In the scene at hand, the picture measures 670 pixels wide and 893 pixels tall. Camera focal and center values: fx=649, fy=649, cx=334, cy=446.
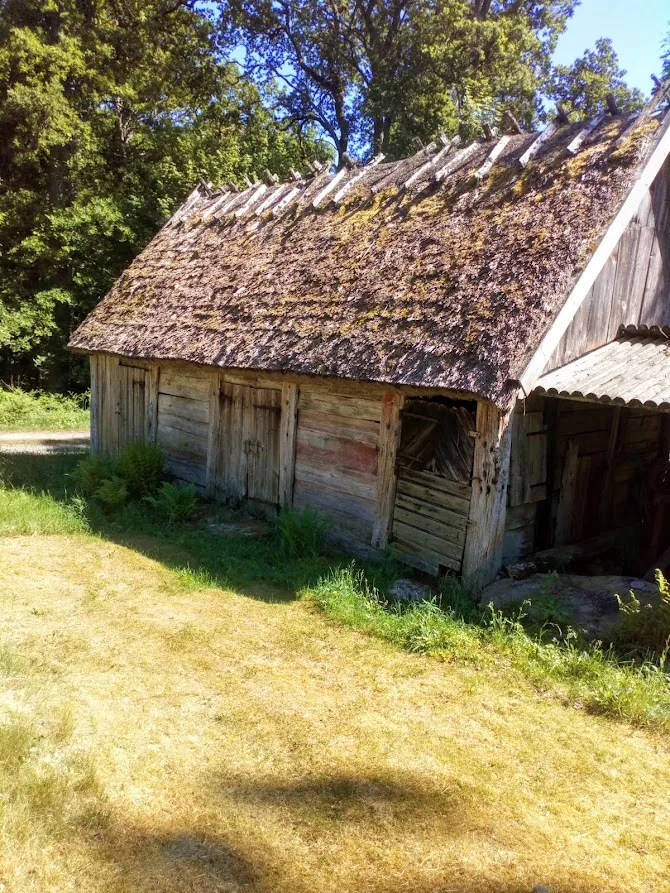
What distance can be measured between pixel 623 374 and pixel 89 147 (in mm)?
19027

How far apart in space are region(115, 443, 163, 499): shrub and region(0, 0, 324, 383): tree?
11043mm

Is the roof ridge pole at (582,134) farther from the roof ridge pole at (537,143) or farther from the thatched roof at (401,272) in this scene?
the roof ridge pole at (537,143)

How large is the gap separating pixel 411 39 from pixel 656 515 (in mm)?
20783

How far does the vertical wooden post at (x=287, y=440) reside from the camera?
352 inches

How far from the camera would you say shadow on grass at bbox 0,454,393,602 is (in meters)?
7.41

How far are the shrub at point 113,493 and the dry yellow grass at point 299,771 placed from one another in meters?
3.46

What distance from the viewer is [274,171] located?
73.7 feet

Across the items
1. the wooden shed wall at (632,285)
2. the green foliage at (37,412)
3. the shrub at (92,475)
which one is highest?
the wooden shed wall at (632,285)

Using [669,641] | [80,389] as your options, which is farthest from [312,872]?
[80,389]

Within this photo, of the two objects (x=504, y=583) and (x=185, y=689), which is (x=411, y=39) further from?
(x=185, y=689)

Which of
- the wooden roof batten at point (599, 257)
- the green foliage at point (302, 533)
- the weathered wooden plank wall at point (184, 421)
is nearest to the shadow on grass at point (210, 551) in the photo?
the green foliage at point (302, 533)

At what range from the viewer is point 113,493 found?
972 cm

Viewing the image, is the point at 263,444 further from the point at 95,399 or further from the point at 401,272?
the point at 95,399

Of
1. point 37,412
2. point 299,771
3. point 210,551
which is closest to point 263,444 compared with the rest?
point 210,551
